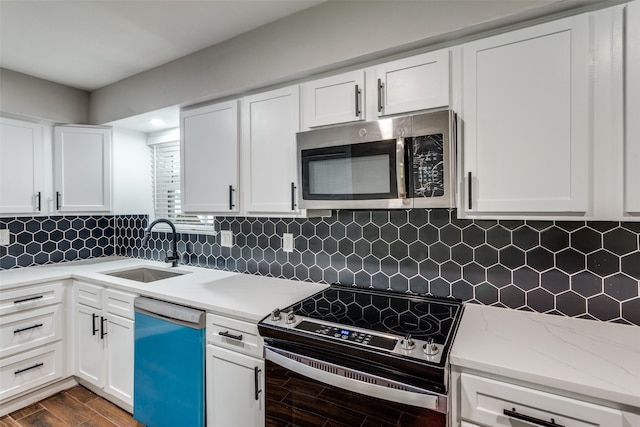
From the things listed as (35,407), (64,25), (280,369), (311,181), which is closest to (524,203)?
(311,181)

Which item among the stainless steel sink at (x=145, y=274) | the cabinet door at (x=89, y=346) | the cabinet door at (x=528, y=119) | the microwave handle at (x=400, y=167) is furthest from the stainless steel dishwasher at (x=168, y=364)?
the cabinet door at (x=528, y=119)

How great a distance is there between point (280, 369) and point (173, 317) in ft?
2.42

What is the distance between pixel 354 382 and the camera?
1.18 metres

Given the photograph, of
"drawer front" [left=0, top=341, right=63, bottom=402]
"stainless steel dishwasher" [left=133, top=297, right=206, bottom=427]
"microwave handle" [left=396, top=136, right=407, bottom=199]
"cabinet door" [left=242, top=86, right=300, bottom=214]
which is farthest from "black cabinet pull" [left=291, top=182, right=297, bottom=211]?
"drawer front" [left=0, top=341, right=63, bottom=402]

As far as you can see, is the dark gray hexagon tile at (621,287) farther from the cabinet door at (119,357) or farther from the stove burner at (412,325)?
the cabinet door at (119,357)

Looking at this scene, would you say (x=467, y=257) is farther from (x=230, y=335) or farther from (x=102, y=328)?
(x=102, y=328)

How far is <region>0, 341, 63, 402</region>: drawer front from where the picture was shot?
2.15 meters

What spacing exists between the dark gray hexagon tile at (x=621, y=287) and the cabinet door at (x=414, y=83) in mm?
1028

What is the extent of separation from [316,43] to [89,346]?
8.29ft

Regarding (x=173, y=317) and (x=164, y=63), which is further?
(x=164, y=63)

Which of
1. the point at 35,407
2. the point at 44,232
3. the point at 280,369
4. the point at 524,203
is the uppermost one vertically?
the point at 524,203

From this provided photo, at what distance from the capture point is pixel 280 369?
1381mm

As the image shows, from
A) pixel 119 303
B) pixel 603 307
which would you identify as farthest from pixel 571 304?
pixel 119 303

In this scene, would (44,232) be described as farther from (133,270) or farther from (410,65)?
(410,65)
